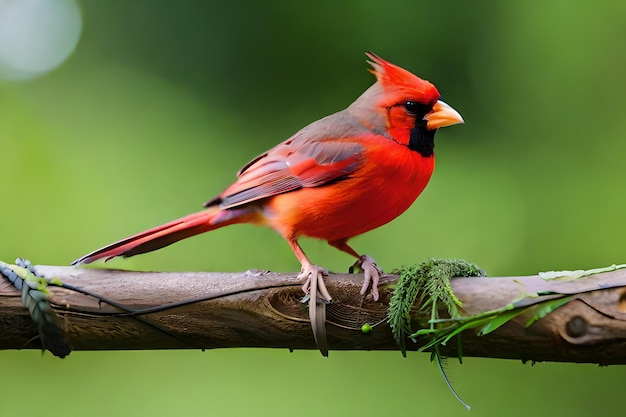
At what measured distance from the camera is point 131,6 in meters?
2.96

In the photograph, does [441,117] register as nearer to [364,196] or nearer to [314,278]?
[364,196]

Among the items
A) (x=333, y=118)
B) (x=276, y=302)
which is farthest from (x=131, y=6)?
(x=276, y=302)

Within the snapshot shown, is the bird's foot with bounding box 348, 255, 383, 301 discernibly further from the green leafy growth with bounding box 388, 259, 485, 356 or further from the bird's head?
the bird's head

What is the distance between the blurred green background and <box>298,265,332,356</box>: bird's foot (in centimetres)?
107

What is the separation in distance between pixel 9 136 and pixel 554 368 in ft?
7.28

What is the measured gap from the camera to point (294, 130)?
283 cm

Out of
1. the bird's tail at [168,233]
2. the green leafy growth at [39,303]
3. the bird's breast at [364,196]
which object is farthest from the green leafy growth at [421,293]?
the green leafy growth at [39,303]

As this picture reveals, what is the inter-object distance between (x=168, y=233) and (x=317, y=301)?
0.49m

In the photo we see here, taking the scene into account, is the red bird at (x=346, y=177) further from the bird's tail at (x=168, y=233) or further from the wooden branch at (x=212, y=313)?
the wooden branch at (x=212, y=313)

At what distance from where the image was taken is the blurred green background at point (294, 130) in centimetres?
266

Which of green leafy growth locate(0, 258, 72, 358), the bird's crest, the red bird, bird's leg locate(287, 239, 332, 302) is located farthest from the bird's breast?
green leafy growth locate(0, 258, 72, 358)

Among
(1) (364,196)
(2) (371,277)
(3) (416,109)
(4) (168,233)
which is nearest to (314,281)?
(2) (371,277)

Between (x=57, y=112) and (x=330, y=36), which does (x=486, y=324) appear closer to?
(x=330, y=36)

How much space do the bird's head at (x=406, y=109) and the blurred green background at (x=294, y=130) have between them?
849mm
